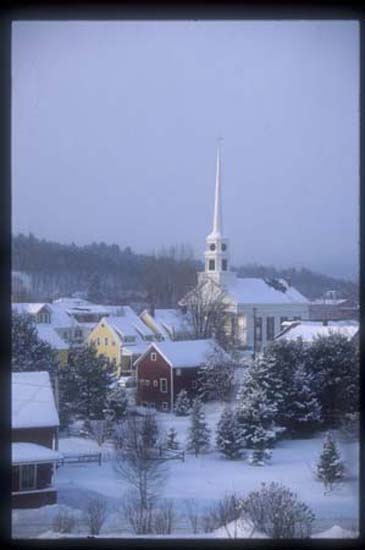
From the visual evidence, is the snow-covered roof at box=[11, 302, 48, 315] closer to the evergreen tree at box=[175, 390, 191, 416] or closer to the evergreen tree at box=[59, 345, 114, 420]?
the evergreen tree at box=[59, 345, 114, 420]

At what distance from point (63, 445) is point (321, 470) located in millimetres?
898

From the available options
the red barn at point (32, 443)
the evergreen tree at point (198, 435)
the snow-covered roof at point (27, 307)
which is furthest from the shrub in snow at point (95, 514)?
the snow-covered roof at point (27, 307)

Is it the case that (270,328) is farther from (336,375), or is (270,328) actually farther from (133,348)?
(133,348)

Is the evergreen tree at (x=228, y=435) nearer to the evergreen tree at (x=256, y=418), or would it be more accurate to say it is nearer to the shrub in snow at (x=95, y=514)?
the evergreen tree at (x=256, y=418)

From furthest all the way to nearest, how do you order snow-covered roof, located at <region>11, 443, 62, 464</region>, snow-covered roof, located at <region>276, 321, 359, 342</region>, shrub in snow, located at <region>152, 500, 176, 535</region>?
snow-covered roof, located at <region>276, 321, 359, 342</region> → shrub in snow, located at <region>152, 500, 176, 535</region> → snow-covered roof, located at <region>11, 443, 62, 464</region>

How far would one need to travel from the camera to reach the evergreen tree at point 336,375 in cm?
223

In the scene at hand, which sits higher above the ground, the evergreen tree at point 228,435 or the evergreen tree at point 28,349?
the evergreen tree at point 28,349

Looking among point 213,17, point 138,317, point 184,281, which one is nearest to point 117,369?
point 138,317

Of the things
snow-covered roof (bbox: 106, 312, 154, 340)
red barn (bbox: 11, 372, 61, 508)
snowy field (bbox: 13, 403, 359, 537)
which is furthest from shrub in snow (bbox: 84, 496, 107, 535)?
snow-covered roof (bbox: 106, 312, 154, 340)

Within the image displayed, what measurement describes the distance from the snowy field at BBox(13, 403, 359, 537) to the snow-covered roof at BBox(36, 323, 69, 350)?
1.10 feet

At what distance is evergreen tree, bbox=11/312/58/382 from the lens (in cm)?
215

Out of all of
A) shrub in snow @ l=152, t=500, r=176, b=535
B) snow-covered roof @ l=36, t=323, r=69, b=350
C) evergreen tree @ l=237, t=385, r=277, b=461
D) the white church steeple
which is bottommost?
shrub in snow @ l=152, t=500, r=176, b=535

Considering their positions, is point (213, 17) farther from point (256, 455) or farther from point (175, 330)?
point (256, 455)

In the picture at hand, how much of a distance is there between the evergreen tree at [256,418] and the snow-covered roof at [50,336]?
0.67 metres
